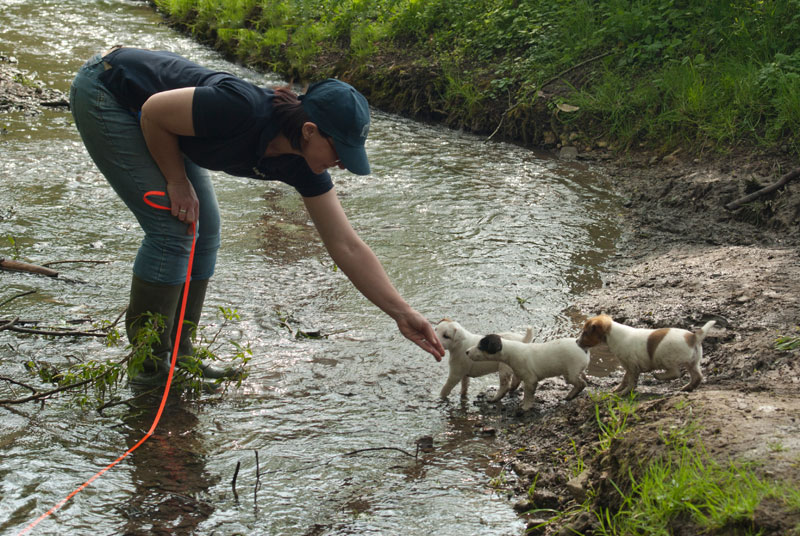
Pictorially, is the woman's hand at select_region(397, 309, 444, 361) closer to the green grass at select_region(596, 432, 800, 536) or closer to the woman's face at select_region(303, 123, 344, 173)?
the woman's face at select_region(303, 123, 344, 173)

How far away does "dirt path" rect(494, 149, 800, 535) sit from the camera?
10.1 ft

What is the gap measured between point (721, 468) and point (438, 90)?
355 inches

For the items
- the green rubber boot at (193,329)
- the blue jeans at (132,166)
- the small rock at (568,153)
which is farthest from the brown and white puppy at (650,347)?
the small rock at (568,153)

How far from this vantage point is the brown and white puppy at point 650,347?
380 centimetres

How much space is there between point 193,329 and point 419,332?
1.39 m

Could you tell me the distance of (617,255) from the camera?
656cm

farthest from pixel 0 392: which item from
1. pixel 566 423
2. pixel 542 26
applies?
pixel 542 26

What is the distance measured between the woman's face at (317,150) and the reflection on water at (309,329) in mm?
1389

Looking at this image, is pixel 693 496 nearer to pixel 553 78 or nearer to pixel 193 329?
pixel 193 329

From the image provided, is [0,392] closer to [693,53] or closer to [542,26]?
[693,53]

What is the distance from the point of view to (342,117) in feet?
10.5

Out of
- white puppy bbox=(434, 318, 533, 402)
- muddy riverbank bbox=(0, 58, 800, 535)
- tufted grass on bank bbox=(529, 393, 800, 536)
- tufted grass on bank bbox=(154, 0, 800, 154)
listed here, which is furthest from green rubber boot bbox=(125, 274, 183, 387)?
tufted grass on bank bbox=(154, 0, 800, 154)

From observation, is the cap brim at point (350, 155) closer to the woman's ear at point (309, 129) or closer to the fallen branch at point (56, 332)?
the woman's ear at point (309, 129)

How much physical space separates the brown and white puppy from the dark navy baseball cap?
1.62m
